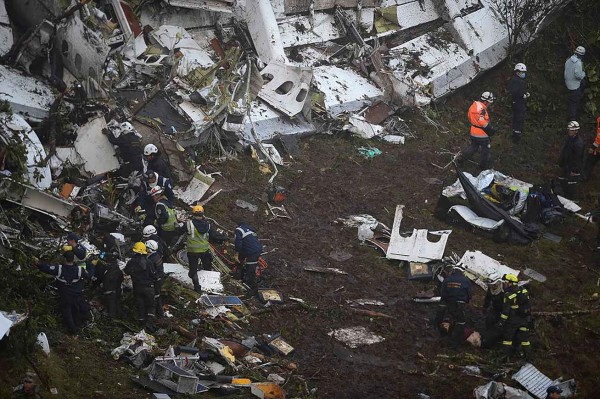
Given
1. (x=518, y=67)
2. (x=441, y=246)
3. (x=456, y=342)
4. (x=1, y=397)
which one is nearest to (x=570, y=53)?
(x=518, y=67)

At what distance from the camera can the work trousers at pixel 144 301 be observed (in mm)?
9883

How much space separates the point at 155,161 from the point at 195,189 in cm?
98

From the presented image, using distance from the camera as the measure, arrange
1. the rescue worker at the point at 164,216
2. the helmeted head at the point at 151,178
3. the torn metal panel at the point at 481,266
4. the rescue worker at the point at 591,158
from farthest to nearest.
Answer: the rescue worker at the point at 591,158
the torn metal panel at the point at 481,266
the helmeted head at the point at 151,178
the rescue worker at the point at 164,216

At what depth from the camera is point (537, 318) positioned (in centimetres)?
1116

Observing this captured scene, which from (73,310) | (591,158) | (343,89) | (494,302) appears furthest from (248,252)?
(591,158)

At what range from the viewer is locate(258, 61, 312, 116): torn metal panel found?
1477 centimetres

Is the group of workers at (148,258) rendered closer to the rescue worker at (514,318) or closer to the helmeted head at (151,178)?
the helmeted head at (151,178)

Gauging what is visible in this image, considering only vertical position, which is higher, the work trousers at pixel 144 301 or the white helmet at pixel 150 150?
the white helmet at pixel 150 150

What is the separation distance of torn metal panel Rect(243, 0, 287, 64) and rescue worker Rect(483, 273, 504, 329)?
6.68 m

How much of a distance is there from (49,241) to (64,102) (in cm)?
323

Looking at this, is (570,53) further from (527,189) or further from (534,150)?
(527,189)

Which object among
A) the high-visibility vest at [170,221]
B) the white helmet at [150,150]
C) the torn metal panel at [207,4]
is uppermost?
the torn metal panel at [207,4]

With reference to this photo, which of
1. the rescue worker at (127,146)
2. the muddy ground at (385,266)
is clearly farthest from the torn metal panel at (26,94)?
the muddy ground at (385,266)

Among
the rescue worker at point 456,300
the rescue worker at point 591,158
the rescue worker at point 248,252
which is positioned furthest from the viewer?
the rescue worker at point 591,158
